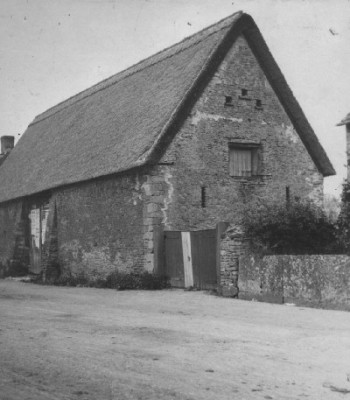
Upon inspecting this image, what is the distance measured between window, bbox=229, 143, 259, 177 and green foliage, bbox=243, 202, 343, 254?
375 centimetres

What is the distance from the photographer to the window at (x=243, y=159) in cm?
1909

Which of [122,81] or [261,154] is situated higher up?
[122,81]

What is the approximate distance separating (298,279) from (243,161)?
8091 mm

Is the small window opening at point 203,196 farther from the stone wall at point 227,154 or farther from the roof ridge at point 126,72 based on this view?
the roof ridge at point 126,72

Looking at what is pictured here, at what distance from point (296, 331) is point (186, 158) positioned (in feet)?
33.3

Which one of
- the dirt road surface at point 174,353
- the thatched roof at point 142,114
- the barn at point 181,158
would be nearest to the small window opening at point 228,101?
the barn at point 181,158

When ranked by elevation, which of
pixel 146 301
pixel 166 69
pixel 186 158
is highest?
pixel 166 69

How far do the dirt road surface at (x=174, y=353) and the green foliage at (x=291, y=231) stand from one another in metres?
2.86

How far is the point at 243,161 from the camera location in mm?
19281

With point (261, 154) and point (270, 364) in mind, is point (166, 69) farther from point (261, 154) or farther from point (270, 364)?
point (270, 364)

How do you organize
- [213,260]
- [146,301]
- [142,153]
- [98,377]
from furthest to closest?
1. [142,153]
2. [213,260]
3. [146,301]
4. [98,377]

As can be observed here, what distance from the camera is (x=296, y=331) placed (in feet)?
27.4

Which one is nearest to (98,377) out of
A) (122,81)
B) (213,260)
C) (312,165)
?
(213,260)

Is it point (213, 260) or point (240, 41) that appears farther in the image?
point (240, 41)
